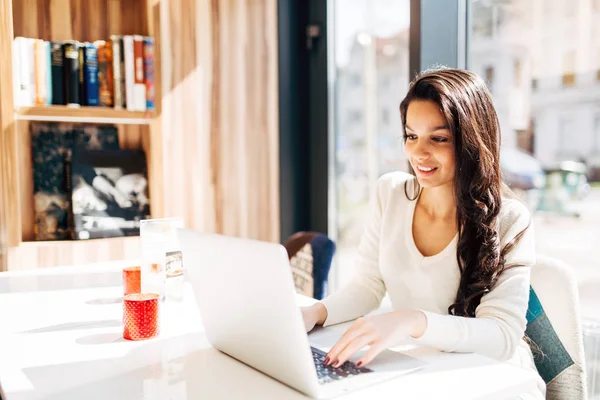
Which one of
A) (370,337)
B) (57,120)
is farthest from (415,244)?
(57,120)

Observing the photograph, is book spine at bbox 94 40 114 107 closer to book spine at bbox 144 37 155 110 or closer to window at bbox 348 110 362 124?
book spine at bbox 144 37 155 110

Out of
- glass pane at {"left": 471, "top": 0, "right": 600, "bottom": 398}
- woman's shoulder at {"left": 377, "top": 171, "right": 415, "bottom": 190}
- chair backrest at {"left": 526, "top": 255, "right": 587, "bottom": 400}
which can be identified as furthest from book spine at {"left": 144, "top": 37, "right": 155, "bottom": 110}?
chair backrest at {"left": 526, "top": 255, "right": 587, "bottom": 400}

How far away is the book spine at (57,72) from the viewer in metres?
2.44

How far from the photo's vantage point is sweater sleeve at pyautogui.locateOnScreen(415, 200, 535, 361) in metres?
1.14

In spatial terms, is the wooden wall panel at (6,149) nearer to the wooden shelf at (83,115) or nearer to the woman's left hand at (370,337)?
the wooden shelf at (83,115)

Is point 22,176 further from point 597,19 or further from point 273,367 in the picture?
point 597,19

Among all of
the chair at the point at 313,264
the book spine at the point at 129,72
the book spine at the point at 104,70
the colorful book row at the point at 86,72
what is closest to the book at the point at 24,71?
the colorful book row at the point at 86,72

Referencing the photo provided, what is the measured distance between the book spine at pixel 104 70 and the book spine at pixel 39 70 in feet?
0.75

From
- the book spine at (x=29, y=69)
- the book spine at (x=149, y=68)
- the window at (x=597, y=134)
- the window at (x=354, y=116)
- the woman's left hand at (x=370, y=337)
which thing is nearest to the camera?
the woman's left hand at (x=370, y=337)

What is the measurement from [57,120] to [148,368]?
5.84ft

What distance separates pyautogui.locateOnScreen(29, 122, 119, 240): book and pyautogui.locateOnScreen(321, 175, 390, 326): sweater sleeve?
58.9 inches

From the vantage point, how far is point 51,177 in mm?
2570

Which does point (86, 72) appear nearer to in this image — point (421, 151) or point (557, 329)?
point (421, 151)

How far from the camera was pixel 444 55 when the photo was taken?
2338 millimetres
